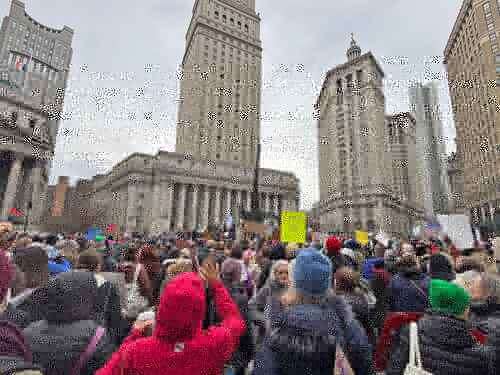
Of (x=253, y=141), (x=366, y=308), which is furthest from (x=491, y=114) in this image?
(x=366, y=308)

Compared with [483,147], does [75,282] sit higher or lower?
lower

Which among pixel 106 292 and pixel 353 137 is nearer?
pixel 106 292

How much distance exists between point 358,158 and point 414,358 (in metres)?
77.2

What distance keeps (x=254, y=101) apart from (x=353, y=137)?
29392 millimetres

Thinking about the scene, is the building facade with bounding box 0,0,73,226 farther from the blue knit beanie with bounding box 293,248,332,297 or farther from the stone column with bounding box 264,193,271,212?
the stone column with bounding box 264,193,271,212

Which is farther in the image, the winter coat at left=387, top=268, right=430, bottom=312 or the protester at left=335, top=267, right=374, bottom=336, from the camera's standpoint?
the winter coat at left=387, top=268, right=430, bottom=312

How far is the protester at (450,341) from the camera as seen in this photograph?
202 cm

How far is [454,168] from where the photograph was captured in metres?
103

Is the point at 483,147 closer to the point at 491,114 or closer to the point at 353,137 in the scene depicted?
the point at 491,114

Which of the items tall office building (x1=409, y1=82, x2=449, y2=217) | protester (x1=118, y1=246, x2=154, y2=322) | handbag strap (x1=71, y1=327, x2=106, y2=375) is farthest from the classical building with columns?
tall office building (x1=409, y1=82, x2=449, y2=217)

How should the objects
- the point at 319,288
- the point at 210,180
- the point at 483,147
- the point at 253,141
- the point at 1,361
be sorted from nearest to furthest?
the point at 1,361, the point at 319,288, the point at 483,147, the point at 210,180, the point at 253,141

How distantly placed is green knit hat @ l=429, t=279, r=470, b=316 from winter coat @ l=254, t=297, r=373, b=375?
67 cm

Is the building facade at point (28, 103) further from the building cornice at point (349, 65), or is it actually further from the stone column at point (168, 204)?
the building cornice at point (349, 65)

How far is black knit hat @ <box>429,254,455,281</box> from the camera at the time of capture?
431 cm
